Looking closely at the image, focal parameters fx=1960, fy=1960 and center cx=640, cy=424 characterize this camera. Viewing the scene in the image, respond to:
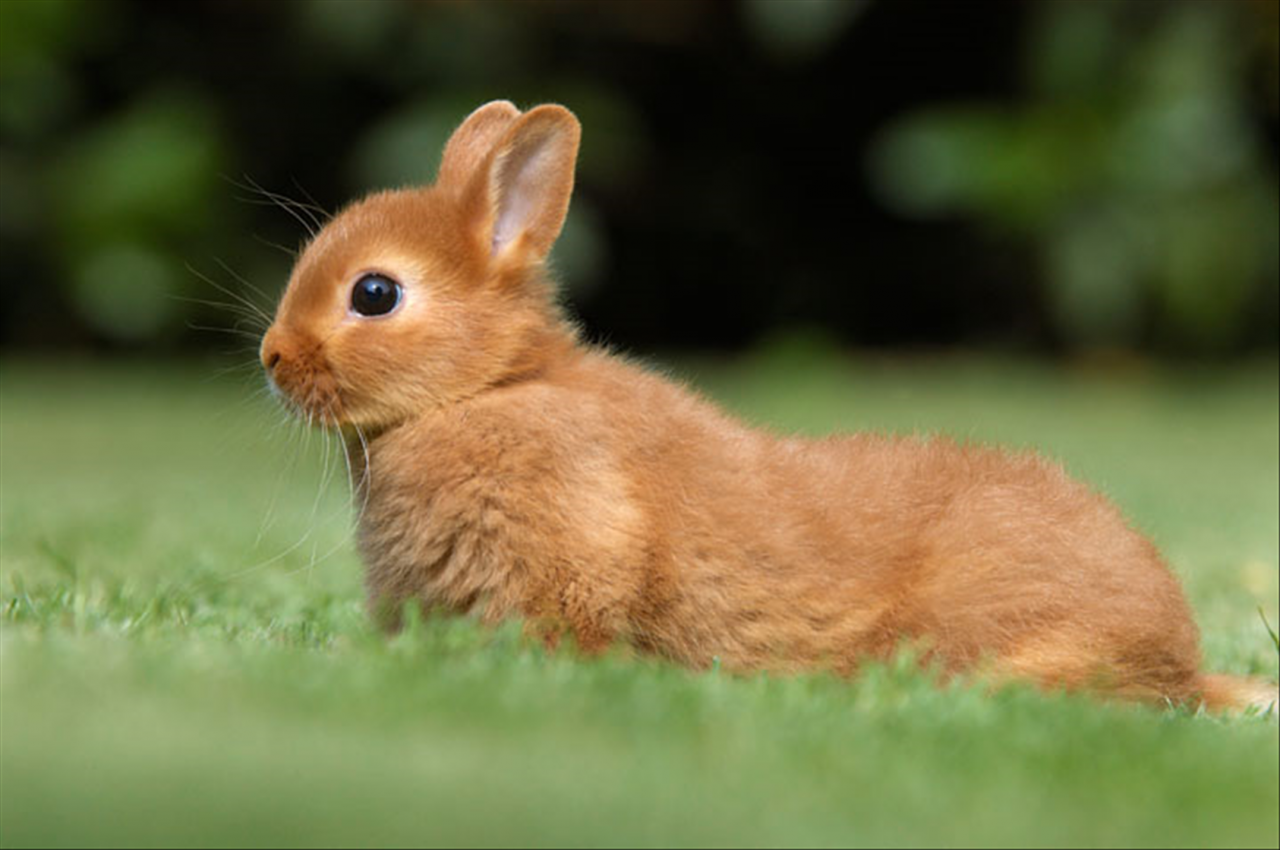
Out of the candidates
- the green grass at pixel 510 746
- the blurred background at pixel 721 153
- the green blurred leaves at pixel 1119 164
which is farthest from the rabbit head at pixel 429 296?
the green blurred leaves at pixel 1119 164

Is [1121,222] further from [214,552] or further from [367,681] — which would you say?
[367,681]

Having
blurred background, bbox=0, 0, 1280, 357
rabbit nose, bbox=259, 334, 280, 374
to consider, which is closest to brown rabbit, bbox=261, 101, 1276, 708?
rabbit nose, bbox=259, 334, 280, 374

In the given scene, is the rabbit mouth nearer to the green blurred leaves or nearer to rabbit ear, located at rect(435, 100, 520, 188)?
rabbit ear, located at rect(435, 100, 520, 188)

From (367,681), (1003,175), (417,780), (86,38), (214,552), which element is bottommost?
(417,780)

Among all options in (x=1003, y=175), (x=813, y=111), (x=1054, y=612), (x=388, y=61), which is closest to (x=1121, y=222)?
(x=1003, y=175)

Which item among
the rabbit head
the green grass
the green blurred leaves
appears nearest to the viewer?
the green grass
